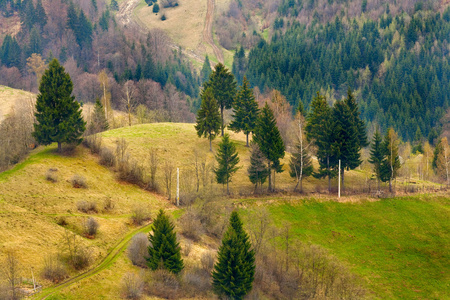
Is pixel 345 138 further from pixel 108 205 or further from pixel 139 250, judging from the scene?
pixel 139 250

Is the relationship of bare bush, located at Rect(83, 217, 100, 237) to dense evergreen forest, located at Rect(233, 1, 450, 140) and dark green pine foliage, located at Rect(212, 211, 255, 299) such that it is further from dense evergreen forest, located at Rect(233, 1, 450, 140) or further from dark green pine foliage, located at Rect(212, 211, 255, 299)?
dense evergreen forest, located at Rect(233, 1, 450, 140)

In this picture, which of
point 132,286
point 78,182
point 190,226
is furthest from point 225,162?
point 132,286

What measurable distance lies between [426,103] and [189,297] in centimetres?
16584

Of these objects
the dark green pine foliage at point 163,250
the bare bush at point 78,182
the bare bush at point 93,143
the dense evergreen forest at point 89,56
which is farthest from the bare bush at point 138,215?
the dense evergreen forest at point 89,56

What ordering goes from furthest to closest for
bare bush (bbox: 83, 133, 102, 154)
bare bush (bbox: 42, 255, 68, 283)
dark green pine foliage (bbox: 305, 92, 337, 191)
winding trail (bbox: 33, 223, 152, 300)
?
dark green pine foliage (bbox: 305, 92, 337, 191)
bare bush (bbox: 83, 133, 102, 154)
bare bush (bbox: 42, 255, 68, 283)
winding trail (bbox: 33, 223, 152, 300)

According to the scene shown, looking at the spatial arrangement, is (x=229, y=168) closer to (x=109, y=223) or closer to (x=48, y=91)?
(x=109, y=223)

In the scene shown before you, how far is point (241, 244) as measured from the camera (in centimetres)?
4412

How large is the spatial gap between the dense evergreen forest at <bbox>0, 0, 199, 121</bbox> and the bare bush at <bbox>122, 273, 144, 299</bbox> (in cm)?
9158

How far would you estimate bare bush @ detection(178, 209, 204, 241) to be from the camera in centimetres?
5482

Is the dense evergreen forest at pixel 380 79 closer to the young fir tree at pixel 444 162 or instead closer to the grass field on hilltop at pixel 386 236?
the young fir tree at pixel 444 162

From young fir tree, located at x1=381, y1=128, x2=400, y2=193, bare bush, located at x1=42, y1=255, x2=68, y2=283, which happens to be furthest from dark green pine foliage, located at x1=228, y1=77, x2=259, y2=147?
bare bush, located at x1=42, y1=255, x2=68, y2=283

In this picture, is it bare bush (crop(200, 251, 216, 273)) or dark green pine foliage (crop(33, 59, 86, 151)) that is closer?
bare bush (crop(200, 251, 216, 273))

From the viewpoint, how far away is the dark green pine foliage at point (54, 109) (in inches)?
2566

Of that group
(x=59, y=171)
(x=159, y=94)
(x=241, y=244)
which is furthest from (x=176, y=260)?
(x=159, y=94)
